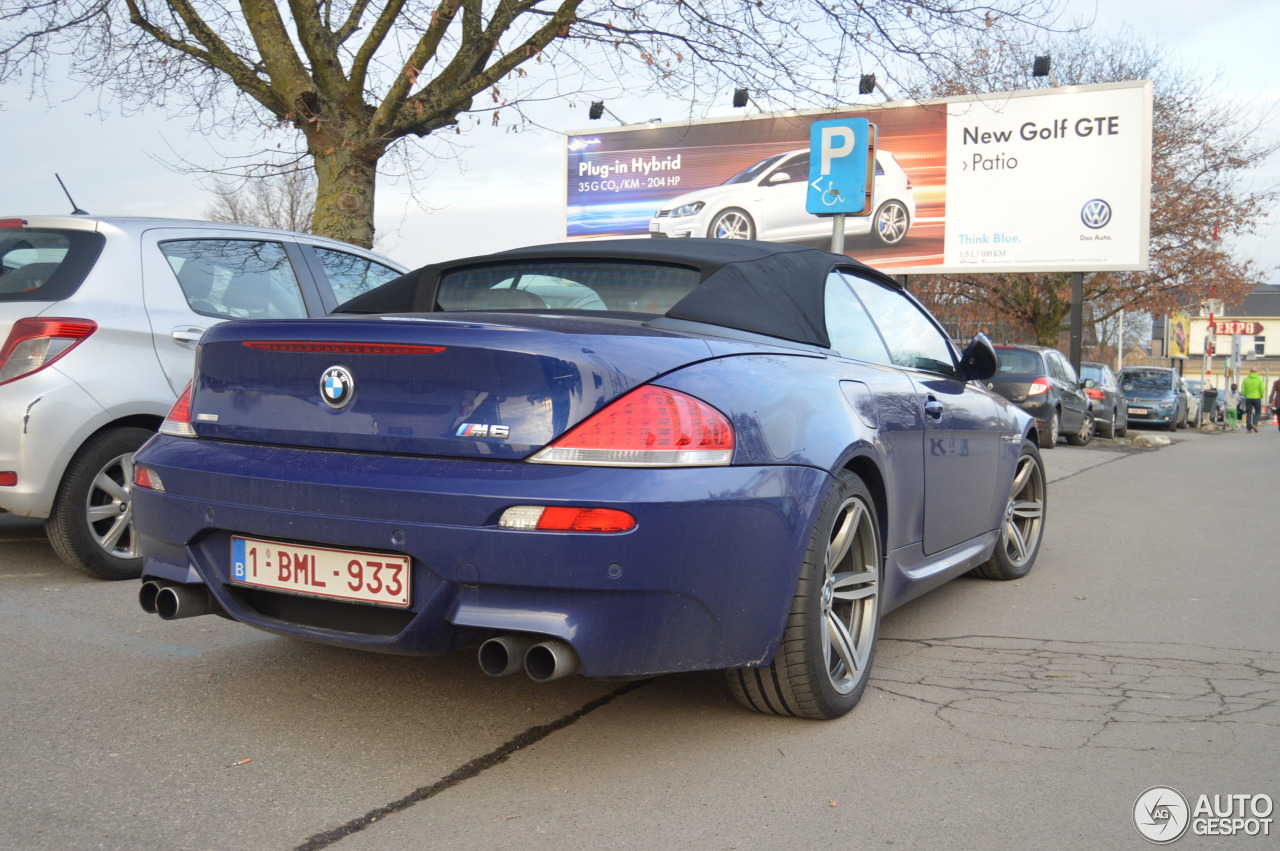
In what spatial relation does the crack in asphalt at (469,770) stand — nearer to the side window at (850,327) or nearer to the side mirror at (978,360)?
the side window at (850,327)

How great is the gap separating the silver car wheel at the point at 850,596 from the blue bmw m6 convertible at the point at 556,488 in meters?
0.01

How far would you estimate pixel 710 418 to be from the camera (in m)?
2.88

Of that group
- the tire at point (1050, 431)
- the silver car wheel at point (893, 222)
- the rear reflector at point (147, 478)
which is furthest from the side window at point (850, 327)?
the silver car wheel at point (893, 222)

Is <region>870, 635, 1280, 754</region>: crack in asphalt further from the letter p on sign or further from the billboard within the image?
the billboard

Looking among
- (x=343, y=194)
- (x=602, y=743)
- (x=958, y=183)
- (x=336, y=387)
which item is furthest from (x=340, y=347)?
(x=958, y=183)

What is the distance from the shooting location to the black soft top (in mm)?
3488

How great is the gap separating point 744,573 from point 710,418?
0.40m

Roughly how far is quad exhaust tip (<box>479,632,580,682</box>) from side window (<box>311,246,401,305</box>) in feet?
13.0

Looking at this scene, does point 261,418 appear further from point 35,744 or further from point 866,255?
point 866,255

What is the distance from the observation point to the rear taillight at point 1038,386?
16422mm

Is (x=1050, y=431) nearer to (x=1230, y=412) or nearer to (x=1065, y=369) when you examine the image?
(x=1065, y=369)

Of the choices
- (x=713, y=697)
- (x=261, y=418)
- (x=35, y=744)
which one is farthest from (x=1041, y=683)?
(x=35, y=744)

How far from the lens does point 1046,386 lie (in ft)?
54.5

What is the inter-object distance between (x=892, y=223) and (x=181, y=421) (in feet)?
72.7
